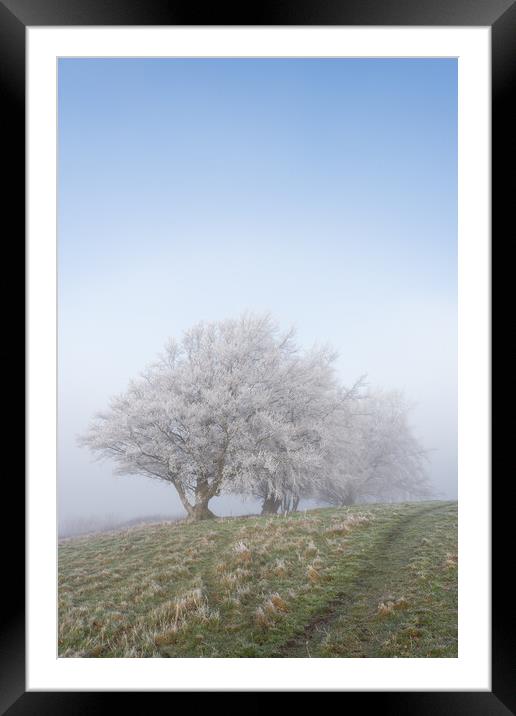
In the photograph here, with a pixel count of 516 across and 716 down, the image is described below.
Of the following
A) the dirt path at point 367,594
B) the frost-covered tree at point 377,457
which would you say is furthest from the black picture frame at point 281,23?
the frost-covered tree at point 377,457

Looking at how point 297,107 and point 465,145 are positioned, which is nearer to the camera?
point 465,145

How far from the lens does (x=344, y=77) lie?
120 inches

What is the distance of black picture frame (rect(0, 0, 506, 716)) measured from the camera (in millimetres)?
1741

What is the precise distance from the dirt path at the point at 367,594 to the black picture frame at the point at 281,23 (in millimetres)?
760

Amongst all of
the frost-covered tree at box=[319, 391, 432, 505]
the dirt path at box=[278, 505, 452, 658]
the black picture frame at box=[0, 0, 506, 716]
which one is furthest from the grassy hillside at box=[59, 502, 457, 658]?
the black picture frame at box=[0, 0, 506, 716]

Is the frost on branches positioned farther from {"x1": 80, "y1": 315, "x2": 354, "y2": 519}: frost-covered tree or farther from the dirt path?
the dirt path

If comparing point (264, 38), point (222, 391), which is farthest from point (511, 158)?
point (222, 391)

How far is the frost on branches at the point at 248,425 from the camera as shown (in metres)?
3.09

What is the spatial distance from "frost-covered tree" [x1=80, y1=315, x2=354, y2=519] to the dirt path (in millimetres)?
640

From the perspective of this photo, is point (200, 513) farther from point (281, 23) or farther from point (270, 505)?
point (281, 23)

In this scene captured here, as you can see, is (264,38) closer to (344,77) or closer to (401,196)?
(344,77)

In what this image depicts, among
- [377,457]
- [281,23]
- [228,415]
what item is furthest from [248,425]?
[281,23]

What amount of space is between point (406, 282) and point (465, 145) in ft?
3.98

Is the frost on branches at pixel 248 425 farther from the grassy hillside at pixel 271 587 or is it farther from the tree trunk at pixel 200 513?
the grassy hillside at pixel 271 587
